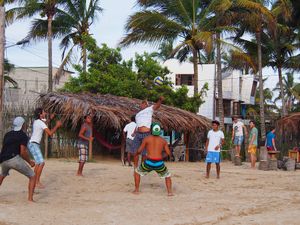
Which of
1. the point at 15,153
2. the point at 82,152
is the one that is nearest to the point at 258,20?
the point at 82,152

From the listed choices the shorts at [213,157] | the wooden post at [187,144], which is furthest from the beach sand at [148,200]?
the wooden post at [187,144]

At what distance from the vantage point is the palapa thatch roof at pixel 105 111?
18.1 m

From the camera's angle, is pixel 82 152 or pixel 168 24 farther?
pixel 168 24

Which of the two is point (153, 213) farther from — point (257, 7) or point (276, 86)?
point (276, 86)

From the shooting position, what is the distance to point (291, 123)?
22141mm

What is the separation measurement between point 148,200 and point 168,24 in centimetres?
1704

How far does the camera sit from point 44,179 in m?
11.8

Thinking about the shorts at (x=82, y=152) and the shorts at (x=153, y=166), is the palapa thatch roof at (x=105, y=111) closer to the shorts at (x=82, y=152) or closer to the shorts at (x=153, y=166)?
the shorts at (x=82, y=152)

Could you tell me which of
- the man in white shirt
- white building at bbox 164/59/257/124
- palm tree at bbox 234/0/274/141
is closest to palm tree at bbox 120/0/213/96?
palm tree at bbox 234/0/274/141

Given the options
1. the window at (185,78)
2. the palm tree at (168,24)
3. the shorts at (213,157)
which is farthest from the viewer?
the window at (185,78)

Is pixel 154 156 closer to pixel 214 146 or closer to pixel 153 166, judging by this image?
pixel 153 166

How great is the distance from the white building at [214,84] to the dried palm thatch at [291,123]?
14600 millimetres

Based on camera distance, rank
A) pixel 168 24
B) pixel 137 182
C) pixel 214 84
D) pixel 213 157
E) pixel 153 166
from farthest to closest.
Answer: pixel 214 84
pixel 168 24
pixel 213 157
pixel 137 182
pixel 153 166

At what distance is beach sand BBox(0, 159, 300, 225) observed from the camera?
7652 mm
